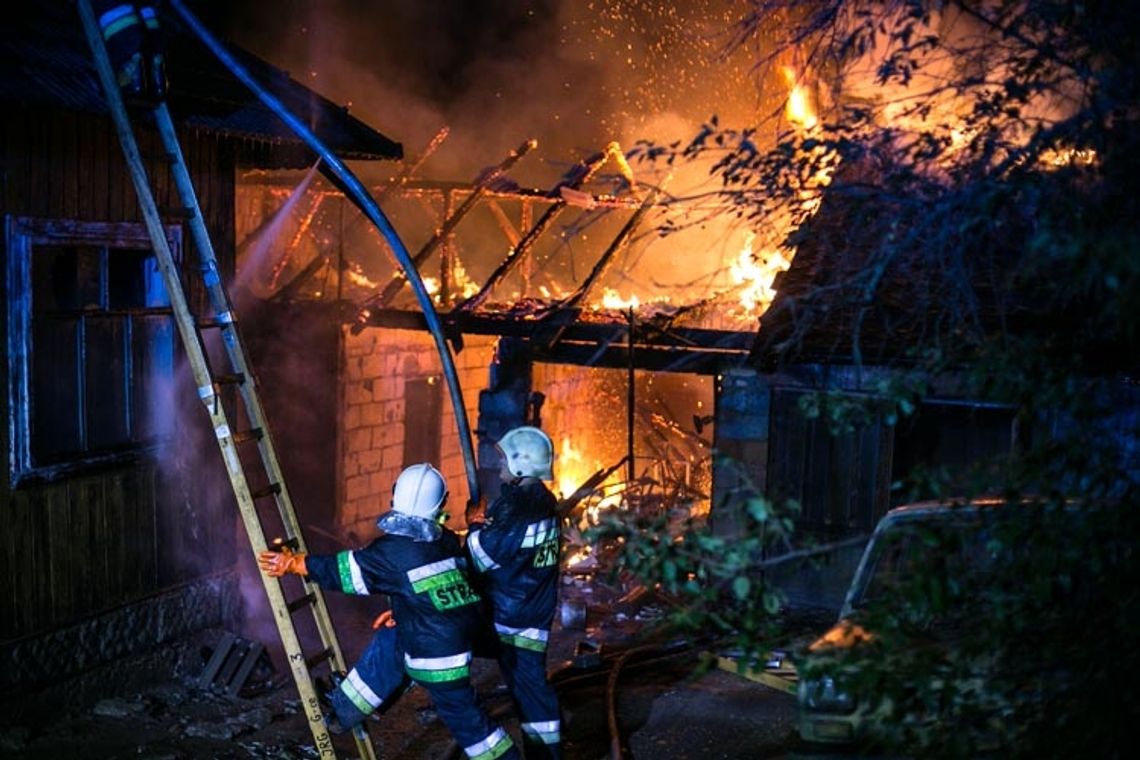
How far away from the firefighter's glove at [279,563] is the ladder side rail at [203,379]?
84 mm

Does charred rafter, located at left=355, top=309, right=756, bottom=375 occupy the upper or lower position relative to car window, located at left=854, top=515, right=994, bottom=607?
upper

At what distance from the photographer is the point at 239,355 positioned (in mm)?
6141

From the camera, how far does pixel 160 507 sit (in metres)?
7.80

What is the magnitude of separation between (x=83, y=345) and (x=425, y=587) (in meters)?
3.44

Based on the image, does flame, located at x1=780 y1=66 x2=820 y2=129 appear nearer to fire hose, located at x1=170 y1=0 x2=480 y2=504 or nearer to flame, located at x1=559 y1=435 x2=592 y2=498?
flame, located at x1=559 y1=435 x2=592 y2=498

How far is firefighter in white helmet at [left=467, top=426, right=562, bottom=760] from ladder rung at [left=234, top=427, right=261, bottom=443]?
4.52ft

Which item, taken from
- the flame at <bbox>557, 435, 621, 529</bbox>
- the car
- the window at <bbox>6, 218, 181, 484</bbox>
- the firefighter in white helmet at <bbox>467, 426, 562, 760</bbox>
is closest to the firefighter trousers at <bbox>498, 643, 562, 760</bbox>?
the firefighter in white helmet at <bbox>467, 426, 562, 760</bbox>

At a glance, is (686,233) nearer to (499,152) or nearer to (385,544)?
(499,152)

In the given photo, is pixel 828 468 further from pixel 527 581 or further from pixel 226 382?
pixel 226 382

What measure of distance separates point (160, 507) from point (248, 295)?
4.64 meters

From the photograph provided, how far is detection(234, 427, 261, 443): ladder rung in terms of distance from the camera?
5867mm

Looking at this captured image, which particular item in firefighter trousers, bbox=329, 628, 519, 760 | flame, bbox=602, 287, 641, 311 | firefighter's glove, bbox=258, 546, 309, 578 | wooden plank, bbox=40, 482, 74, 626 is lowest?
firefighter trousers, bbox=329, 628, 519, 760

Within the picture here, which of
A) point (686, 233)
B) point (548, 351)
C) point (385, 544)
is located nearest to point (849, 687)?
point (385, 544)

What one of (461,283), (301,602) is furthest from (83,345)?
(461,283)
